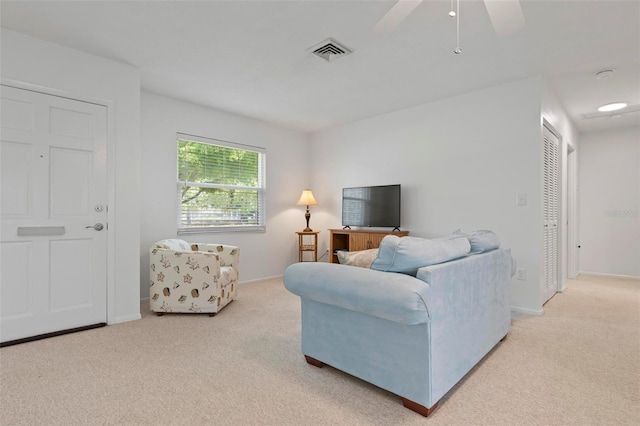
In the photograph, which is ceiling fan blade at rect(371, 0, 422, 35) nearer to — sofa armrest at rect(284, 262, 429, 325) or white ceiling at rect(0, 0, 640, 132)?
white ceiling at rect(0, 0, 640, 132)

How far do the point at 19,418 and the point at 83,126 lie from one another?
225cm

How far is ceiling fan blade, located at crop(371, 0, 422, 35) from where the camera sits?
5.37ft

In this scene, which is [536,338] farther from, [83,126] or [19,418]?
[83,126]

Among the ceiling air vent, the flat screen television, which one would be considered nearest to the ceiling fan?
the ceiling air vent

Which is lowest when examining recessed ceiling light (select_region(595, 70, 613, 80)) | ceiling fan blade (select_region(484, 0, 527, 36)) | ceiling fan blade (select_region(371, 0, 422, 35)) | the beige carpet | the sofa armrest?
the beige carpet

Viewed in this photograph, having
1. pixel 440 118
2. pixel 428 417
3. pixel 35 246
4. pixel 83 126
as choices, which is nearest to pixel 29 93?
pixel 83 126

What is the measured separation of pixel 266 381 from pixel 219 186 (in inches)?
125

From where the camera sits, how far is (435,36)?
105 inches

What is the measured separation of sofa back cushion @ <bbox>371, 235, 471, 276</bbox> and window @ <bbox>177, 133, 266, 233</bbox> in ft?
10.4

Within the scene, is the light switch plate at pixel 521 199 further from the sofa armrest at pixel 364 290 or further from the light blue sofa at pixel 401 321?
the sofa armrest at pixel 364 290

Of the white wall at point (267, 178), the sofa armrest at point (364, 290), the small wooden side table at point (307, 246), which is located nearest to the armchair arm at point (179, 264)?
the white wall at point (267, 178)

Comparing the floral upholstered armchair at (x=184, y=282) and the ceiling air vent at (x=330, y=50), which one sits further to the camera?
the floral upholstered armchair at (x=184, y=282)

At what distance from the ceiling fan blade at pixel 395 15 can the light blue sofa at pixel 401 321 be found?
3.83 feet

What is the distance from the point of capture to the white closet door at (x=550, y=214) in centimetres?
365
